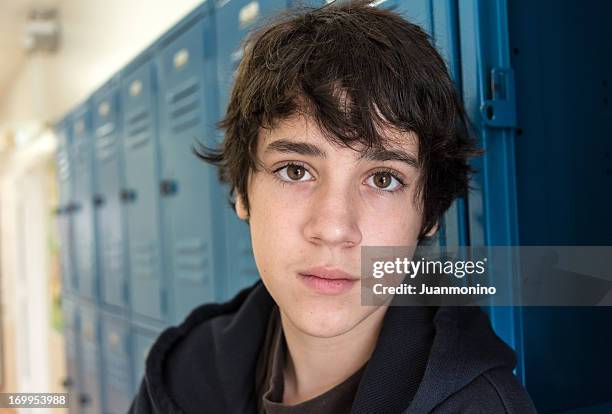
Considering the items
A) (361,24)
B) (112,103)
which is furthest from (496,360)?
(112,103)

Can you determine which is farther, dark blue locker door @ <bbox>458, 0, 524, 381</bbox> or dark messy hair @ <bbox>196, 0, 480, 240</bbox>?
dark blue locker door @ <bbox>458, 0, 524, 381</bbox>

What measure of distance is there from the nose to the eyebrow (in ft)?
0.18

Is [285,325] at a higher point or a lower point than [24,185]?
lower

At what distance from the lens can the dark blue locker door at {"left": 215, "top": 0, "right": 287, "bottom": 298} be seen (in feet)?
4.72

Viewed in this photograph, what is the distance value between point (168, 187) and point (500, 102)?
3.91 feet

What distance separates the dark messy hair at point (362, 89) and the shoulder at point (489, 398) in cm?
28

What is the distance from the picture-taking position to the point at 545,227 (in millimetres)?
1076

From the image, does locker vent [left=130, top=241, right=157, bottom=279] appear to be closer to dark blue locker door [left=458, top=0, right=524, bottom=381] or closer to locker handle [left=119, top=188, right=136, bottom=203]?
locker handle [left=119, top=188, right=136, bottom=203]

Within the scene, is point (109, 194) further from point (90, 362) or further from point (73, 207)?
point (90, 362)

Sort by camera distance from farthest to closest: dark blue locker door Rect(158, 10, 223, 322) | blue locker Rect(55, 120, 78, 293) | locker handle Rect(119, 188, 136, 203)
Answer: blue locker Rect(55, 120, 78, 293) → locker handle Rect(119, 188, 136, 203) → dark blue locker door Rect(158, 10, 223, 322)

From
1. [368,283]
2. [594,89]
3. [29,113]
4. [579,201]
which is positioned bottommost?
[368,283]

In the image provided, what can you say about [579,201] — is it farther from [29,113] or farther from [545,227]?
[29,113]

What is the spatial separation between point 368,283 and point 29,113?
16.6ft

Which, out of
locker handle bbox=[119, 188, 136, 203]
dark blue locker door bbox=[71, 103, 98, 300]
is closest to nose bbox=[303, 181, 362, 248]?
locker handle bbox=[119, 188, 136, 203]
